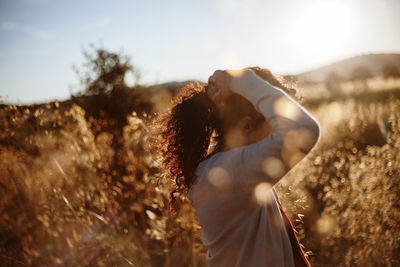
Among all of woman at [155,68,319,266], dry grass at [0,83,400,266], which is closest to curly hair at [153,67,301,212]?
woman at [155,68,319,266]

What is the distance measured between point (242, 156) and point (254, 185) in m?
0.12

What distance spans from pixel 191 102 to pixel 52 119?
357 centimetres

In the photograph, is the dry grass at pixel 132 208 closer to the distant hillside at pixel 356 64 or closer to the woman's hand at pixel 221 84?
the woman's hand at pixel 221 84

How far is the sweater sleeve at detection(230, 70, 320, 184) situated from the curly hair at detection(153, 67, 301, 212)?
26 centimetres

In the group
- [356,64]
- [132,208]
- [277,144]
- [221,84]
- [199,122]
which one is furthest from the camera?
[356,64]

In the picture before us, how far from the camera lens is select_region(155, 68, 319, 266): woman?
0.87 meters

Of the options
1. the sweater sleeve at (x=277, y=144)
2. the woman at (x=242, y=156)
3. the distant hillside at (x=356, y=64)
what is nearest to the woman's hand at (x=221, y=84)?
the woman at (x=242, y=156)

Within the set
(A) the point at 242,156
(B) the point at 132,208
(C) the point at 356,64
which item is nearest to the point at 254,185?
(A) the point at 242,156

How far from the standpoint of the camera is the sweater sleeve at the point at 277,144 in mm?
850

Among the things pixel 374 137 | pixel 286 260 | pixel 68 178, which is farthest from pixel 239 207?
pixel 374 137

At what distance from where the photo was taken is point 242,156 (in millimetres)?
917

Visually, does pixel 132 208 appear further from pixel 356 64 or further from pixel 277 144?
pixel 356 64

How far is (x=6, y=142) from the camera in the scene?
173 inches

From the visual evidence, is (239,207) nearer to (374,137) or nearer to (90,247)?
(90,247)
